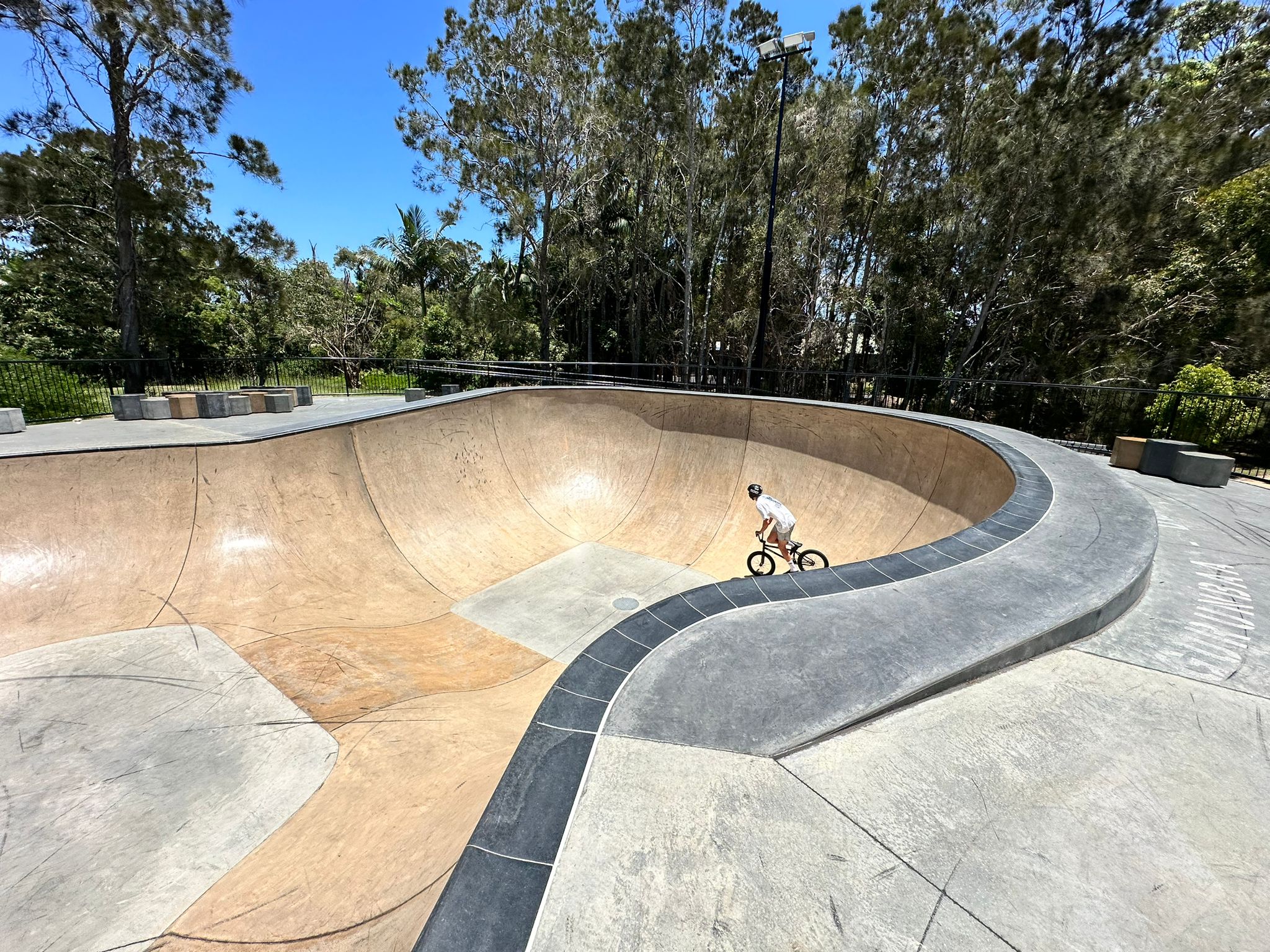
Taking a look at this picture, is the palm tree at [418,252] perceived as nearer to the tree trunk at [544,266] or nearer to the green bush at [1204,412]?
the tree trunk at [544,266]

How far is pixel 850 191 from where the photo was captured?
1878 cm

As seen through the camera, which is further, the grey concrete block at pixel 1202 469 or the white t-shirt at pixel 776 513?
the grey concrete block at pixel 1202 469

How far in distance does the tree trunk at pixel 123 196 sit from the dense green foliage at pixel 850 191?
486 millimetres

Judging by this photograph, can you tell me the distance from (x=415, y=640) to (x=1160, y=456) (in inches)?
420

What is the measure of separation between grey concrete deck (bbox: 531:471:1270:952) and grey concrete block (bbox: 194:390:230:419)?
13.1 m

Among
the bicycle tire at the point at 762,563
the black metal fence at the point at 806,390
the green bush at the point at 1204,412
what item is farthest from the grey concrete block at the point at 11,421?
the green bush at the point at 1204,412

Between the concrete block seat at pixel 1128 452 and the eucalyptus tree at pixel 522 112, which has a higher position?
the eucalyptus tree at pixel 522 112

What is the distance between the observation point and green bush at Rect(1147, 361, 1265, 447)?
8.18 meters

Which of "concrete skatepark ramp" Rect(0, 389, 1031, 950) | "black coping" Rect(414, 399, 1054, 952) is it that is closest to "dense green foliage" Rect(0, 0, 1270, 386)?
"concrete skatepark ramp" Rect(0, 389, 1031, 950)

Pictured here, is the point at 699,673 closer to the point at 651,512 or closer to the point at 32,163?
the point at 651,512

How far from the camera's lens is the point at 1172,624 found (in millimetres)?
3051

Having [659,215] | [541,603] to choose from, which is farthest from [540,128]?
[541,603]

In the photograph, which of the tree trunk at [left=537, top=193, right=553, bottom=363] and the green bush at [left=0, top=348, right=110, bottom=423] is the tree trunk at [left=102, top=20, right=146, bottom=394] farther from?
the tree trunk at [left=537, top=193, right=553, bottom=363]

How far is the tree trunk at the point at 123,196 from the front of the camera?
1541cm
